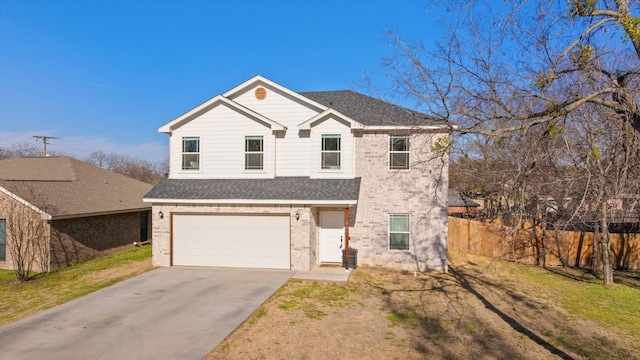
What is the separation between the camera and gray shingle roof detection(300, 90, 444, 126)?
50.6ft

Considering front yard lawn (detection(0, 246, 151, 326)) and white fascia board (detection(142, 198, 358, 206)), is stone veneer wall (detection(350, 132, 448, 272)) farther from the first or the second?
front yard lawn (detection(0, 246, 151, 326))

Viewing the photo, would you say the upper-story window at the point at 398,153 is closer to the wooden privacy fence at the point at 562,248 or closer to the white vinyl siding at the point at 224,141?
the white vinyl siding at the point at 224,141

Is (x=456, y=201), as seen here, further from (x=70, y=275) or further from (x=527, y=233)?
(x=70, y=275)

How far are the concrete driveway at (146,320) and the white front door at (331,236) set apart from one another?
2435 mm

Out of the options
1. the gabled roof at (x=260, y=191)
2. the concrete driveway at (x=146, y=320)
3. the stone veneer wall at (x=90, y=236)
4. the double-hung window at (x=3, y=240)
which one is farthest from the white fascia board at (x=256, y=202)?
the double-hung window at (x=3, y=240)

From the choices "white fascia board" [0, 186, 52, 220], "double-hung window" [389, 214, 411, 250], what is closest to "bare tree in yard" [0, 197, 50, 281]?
"white fascia board" [0, 186, 52, 220]

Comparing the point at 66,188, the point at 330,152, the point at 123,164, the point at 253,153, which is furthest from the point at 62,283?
the point at 123,164

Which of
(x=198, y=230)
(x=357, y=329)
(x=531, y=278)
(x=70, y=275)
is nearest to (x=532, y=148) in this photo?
(x=357, y=329)

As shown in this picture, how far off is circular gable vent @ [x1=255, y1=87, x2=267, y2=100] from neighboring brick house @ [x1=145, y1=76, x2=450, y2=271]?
0.04m

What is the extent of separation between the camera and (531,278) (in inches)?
616

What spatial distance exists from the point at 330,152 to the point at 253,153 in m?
3.21

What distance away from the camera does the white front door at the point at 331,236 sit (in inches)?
613

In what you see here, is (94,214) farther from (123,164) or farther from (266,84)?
(123,164)

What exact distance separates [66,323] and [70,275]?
6213mm
